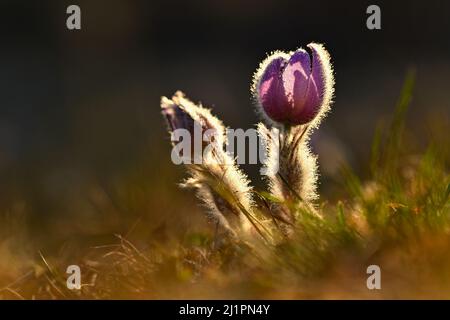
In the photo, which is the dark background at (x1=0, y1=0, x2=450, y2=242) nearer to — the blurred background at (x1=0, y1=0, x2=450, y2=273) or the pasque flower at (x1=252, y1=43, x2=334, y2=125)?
the blurred background at (x1=0, y1=0, x2=450, y2=273)

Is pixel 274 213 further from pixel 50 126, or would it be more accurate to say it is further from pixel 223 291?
pixel 50 126

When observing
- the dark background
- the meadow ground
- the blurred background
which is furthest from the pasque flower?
the dark background

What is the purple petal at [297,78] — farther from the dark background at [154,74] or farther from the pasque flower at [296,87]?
the dark background at [154,74]

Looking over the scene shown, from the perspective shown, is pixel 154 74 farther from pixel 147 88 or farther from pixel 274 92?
pixel 274 92

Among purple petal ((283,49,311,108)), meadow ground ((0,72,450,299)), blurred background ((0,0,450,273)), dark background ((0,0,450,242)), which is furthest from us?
dark background ((0,0,450,242))
